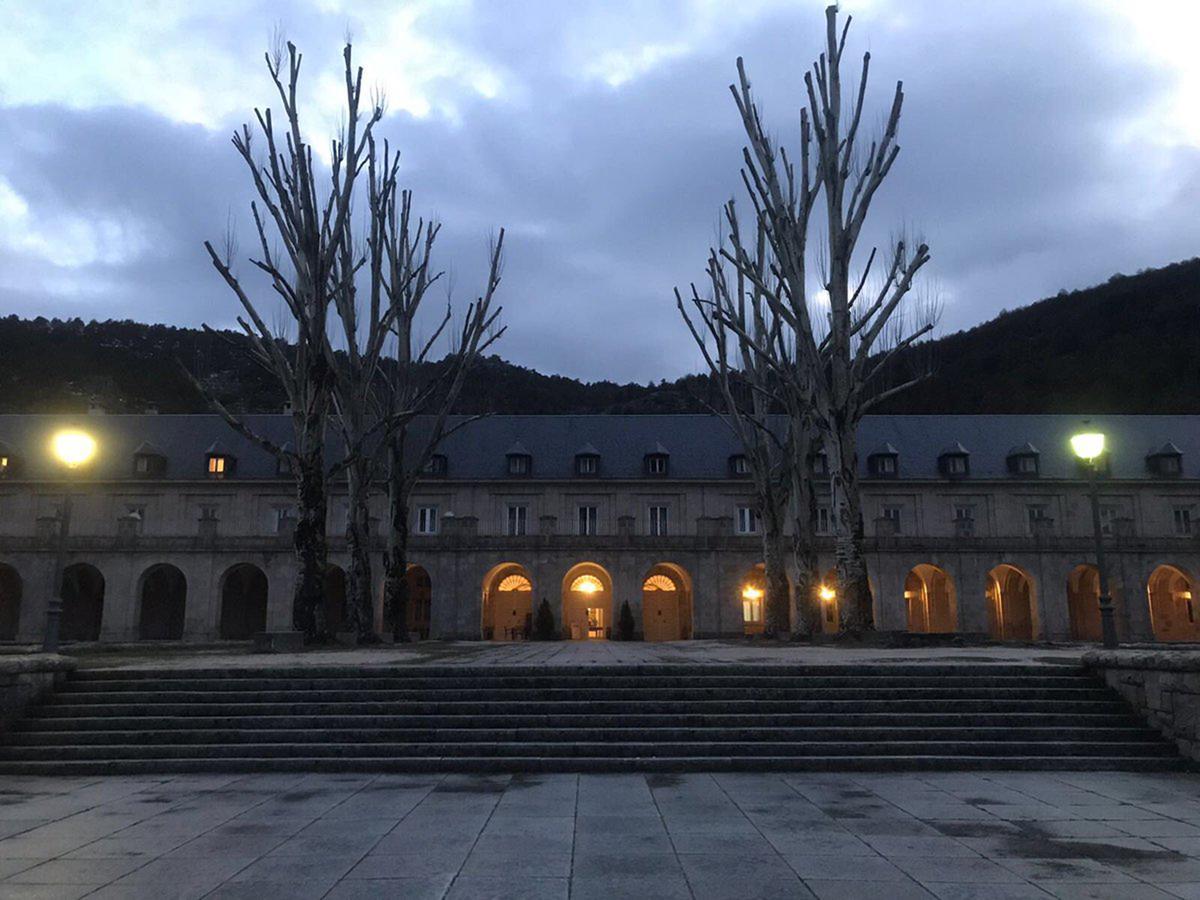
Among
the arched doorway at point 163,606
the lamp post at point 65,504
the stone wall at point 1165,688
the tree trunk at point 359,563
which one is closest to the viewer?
the stone wall at point 1165,688

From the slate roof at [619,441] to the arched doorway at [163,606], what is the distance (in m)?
5.87

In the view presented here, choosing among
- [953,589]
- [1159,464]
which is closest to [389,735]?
[953,589]

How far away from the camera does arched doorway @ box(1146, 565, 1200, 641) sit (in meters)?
47.2

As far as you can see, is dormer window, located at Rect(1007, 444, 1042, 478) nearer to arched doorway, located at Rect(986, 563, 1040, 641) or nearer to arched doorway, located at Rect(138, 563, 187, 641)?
arched doorway, located at Rect(986, 563, 1040, 641)

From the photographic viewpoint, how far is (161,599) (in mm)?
49062

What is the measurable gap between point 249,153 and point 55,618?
1583 cm

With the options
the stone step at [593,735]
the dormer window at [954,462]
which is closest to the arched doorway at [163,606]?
the stone step at [593,735]

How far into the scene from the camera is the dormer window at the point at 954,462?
50.6 meters

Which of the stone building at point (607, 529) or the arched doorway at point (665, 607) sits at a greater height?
the stone building at point (607, 529)

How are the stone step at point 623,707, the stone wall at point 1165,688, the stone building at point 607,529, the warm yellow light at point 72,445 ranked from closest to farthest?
the stone wall at point 1165,688
the stone step at point 623,707
the warm yellow light at point 72,445
the stone building at point 607,529

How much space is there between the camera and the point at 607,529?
4972 cm

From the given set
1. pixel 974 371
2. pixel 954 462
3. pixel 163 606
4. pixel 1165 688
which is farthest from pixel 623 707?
pixel 974 371

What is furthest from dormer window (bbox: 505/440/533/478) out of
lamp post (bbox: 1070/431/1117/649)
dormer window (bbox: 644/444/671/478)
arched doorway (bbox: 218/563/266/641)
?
lamp post (bbox: 1070/431/1117/649)

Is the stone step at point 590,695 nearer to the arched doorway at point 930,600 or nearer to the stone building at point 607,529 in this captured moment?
the stone building at point 607,529
